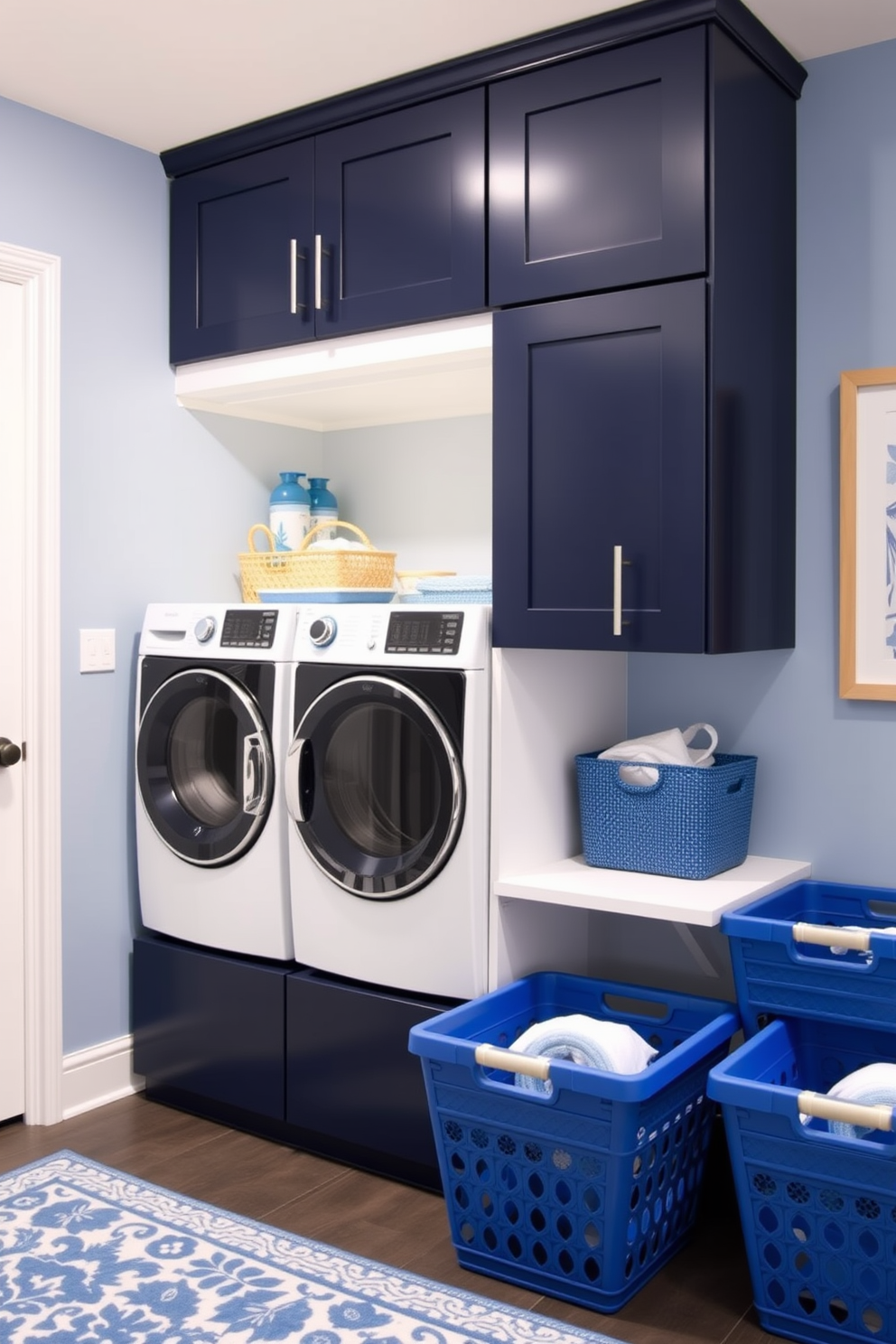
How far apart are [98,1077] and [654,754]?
1614 millimetres

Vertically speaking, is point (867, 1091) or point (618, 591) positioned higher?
point (618, 591)

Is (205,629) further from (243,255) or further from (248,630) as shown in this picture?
(243,255)

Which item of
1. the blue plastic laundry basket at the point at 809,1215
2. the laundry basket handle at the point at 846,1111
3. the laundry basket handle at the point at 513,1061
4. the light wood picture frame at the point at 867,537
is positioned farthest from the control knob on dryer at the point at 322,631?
the laundry basket handle at the point at 846,1111

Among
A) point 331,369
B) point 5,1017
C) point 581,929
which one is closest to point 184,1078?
point 5,1017

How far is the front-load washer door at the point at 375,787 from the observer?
8.36ft

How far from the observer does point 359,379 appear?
297 centimetres

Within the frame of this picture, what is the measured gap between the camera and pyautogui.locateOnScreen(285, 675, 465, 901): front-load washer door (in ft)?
8.36

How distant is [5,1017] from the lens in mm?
2902

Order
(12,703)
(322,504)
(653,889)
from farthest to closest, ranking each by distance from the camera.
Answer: (322,504), (12,703), (653,889)

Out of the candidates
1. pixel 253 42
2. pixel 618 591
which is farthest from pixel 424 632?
pixel 253 42

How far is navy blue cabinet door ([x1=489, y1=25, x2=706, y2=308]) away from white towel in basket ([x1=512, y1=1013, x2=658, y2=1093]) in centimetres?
143

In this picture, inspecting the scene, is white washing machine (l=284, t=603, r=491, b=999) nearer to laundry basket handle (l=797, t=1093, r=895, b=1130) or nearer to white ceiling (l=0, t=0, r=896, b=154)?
laundry basket handle (l=797, t=1093, r=895, b=1130)

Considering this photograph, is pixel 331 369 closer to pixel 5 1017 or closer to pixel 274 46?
pixel 274 46

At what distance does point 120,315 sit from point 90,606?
74 centimetres
